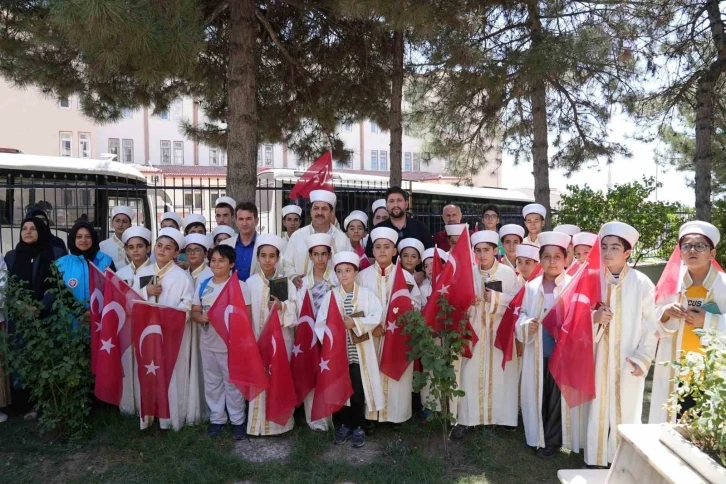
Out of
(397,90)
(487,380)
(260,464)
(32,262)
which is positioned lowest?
(260,464)

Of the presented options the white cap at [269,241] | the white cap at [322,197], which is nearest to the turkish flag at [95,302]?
the white cap at [269,241]

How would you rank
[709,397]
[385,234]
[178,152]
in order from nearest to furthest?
[709,397] < [385,234] < [178,152]

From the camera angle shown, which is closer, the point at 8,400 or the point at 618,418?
the point at 618,418

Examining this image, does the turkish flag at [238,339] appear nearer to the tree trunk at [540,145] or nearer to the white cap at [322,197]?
the white cap at [322,197]

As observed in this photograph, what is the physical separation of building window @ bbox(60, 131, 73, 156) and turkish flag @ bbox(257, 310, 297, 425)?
30.8 m

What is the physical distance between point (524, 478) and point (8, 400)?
4249mm

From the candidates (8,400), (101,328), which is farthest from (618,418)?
(8,400)

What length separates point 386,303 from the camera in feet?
14.7

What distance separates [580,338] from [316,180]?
448cm

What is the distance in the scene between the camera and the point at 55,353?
404cm

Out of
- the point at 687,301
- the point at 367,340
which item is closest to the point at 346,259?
the point at 367,340

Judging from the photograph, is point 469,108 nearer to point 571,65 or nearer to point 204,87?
point 571,65

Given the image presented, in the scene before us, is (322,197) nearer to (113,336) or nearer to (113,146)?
(113,336)

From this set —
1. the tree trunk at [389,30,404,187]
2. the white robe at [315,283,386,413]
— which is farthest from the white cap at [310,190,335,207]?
the tree trunk at [389,30,404,187]
